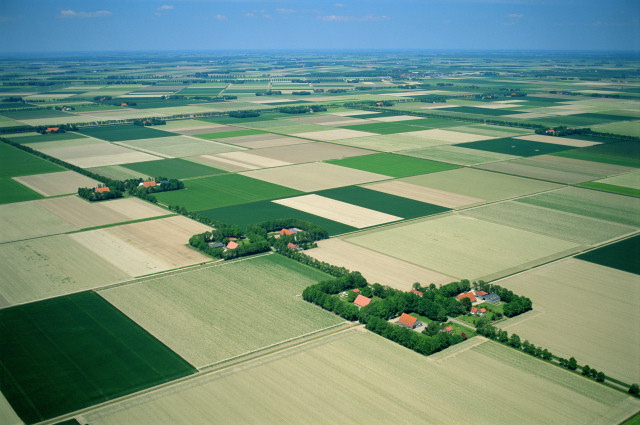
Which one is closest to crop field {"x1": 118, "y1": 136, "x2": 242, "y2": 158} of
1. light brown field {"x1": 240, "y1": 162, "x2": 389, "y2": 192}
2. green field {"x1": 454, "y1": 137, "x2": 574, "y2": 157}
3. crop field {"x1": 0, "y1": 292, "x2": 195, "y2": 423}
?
light brown field {"x1": 240, "y1": 162, "x2": 389, "y2": 192}

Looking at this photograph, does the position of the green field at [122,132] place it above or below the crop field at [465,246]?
above

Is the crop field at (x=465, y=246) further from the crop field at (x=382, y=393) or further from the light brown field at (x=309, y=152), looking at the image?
the light brown field at (x=309, y=152)

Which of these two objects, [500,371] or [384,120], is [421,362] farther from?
[384,120]

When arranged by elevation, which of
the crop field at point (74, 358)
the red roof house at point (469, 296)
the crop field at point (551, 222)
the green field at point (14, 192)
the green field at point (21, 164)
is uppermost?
the green field at point (21, 164)

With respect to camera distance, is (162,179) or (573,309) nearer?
(573,309)

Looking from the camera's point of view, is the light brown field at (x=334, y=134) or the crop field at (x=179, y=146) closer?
the crop field at (x=179, y=146)

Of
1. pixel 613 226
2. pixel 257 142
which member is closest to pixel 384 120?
pixel 257 142

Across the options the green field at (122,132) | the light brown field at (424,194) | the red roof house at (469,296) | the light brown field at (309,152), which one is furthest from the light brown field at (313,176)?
the green field at (122,132)
